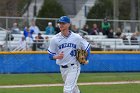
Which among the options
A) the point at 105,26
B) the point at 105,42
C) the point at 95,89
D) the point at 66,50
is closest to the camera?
the point at 66,50

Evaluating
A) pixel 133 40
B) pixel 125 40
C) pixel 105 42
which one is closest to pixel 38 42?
pixel 105 42

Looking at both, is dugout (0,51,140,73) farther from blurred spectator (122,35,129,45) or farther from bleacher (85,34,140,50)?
blurred spectator (122,35,129,45)

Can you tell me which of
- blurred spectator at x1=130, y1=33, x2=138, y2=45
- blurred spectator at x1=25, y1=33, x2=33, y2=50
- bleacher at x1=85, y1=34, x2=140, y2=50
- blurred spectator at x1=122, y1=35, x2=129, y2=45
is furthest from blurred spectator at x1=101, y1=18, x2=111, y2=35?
blurred spectator at x1=25, y1=33, x2=33, y2=50

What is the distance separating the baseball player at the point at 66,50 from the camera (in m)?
10.2

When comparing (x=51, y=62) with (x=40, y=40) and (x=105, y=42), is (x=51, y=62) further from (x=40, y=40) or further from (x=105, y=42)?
(x=105, y=42)

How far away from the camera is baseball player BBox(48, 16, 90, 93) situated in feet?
33.3

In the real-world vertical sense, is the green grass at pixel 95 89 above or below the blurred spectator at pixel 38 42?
below

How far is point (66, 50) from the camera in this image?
10.3 meters

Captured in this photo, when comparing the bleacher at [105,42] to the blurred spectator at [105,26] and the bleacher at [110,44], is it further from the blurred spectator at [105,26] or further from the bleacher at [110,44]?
the blurred spectator at [105,26]

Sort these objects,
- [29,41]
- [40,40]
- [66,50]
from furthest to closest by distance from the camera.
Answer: [40,40], [29,41], [66,50]

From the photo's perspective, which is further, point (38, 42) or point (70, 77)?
point (38, 42)

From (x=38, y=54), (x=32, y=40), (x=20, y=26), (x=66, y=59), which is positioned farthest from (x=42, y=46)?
(x=66, y=59)

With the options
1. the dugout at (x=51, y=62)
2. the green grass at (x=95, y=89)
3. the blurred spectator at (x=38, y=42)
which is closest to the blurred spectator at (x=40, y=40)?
the blurred spectator at (x=38, y=42)

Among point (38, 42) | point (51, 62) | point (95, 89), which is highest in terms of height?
point (38, 42)
